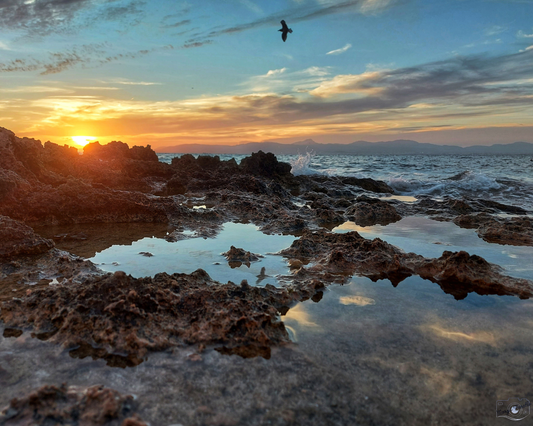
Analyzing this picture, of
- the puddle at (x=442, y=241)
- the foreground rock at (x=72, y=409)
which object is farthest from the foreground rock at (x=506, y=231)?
the foreground rock at (x=72, y=409)

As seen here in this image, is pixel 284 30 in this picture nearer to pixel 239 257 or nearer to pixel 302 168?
pixel 239 257

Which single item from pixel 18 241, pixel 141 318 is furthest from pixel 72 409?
pixel 18 241

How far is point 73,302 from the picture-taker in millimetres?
3162

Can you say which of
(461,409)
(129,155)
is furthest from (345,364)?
(129,155)

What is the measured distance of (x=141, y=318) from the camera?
3.02 metres

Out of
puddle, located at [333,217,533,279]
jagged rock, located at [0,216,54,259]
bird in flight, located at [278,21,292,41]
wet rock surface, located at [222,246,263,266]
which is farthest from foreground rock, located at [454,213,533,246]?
jagged rock, located at [0,216,54,259]

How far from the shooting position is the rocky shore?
2812mm

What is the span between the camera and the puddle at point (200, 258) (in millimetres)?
4512

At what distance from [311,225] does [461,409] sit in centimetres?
561

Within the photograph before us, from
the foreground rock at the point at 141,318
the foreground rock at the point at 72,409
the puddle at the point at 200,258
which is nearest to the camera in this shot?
the foreground rock at the point at 72,409

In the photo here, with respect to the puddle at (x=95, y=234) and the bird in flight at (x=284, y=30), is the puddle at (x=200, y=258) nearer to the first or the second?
the puddle at (x=95, y=234)

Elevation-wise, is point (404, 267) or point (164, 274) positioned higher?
point (164, 274)

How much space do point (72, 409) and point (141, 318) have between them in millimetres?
991

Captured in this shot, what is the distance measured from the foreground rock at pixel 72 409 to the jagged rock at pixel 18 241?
331 cm
